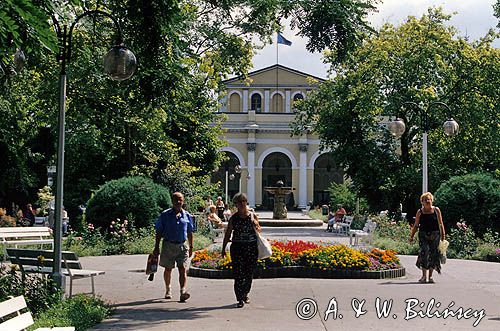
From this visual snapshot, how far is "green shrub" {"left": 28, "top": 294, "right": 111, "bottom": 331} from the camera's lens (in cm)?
830

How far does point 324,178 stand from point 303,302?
60.3 meters

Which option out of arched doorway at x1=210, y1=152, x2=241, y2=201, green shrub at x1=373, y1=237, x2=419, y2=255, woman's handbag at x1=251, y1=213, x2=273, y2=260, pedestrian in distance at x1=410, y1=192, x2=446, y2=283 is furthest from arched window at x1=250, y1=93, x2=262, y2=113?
woman's handbag at x1=251, y1=213, x2=273, y2=260

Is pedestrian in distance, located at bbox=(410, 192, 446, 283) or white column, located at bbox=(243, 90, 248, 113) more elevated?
white column, located at bbox=(243, 90, 248, 113)

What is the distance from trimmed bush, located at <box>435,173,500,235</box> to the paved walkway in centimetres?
602

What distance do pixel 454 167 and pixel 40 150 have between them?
929 inches

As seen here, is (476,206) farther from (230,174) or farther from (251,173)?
(230,174)

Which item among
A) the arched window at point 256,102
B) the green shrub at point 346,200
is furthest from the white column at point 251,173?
the green shrub at point 346,200

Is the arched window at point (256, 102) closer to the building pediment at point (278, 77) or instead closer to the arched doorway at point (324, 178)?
the building pediment at point (278, 77)

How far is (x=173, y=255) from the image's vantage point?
35.8 ft

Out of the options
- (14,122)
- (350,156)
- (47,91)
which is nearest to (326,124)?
(350,156)

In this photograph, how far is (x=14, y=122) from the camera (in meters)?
33.2

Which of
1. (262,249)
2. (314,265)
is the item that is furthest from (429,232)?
(262,249)

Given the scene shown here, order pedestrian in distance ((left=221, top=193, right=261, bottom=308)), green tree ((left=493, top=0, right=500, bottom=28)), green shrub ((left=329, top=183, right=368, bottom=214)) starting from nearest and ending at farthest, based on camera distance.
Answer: pedestrian in distance ((left=221, top=193, right=261, bottom=308))
green tree ((left=493, top=0, right=500, bottom=28))
green shrub ((left=329, top=183, right=368, bottom=214))

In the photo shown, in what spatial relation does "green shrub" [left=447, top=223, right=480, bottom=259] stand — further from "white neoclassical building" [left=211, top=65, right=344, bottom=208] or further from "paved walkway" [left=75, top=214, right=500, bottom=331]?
"white neoclassical building" [left=211, top=65, right=344, bottom=208]
